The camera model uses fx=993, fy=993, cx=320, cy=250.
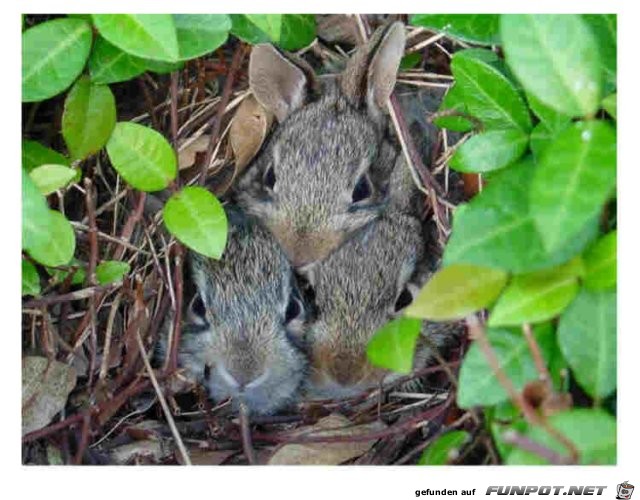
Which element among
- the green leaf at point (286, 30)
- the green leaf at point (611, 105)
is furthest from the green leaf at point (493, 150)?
the green leaf at point (286, 30)

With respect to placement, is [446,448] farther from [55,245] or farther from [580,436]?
[55,245]

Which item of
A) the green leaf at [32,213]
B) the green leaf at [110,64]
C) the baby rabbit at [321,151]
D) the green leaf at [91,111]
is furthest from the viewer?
the baby rabbit at [321,151]

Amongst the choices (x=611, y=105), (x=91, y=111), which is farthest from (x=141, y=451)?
(x=611, y=105)

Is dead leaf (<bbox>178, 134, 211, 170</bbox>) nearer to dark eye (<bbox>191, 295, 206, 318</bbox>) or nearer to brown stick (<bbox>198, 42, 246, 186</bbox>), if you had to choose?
brown stick (<bbox>198, 42, 246, 186</bbox>)

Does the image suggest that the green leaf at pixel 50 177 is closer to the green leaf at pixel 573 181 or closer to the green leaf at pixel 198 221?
the green leaf at pixel 198 221

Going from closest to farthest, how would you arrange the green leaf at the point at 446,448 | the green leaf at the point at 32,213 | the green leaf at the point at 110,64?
1. the green leaf at the point at 32,213
2. the green leaf at the point at 446,448
3. the green leaf at the point at 110,64

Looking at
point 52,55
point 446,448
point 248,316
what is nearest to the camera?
point 446,448
